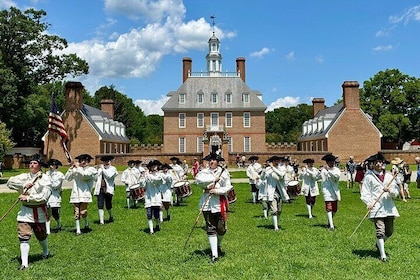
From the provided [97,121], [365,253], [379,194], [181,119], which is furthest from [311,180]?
[181,119]

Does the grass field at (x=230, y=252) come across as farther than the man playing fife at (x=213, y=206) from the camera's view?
No

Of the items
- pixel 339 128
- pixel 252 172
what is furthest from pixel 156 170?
pixel 339 128

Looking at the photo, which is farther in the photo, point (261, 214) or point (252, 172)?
point (252, 172)

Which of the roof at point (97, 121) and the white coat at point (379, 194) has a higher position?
the roof at point (97, 121)

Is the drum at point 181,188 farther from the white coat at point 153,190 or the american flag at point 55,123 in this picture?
the american flag at point 55,123

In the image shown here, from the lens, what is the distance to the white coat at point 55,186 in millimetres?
11867

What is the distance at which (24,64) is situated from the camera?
4769cm

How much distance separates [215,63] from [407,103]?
29133 mm

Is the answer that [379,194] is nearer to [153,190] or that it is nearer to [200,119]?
[153,190]

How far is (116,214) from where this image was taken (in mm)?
15547

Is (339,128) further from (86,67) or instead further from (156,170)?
(156,170)

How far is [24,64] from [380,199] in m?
47.2

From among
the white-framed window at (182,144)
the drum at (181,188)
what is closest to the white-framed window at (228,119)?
the white-framed window at (182,144)

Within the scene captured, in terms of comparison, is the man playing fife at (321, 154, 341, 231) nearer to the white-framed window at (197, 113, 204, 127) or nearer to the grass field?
the grass field
